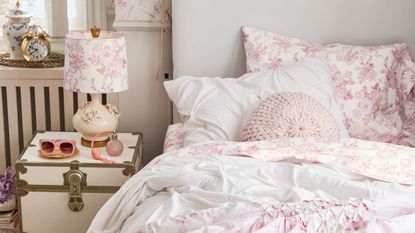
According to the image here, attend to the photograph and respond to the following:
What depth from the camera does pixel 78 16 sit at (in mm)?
3250

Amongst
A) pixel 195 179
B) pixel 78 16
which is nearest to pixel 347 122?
pixel 195 179

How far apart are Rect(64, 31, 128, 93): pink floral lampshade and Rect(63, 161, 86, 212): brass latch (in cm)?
30

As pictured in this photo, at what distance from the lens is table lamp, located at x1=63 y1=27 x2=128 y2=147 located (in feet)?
8.62

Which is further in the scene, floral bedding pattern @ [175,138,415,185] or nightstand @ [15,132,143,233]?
nightstand @ [15,132,143,233]

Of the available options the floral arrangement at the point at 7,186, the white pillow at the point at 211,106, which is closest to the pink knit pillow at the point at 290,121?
the white pillow at the point at 211,106

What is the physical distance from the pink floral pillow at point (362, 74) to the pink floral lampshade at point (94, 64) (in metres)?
0.56

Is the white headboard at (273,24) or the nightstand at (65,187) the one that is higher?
the white headboard at (273,24)

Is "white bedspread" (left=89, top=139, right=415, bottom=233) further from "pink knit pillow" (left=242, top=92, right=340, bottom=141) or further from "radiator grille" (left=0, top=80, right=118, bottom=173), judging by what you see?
"radiator grille" (left=0, top=80, right=118, bottom=173)

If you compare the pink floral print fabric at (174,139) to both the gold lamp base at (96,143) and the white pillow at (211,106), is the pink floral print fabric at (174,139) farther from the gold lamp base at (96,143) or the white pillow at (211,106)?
the gold lamp base at (96,143)

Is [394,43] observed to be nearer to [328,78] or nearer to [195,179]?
[328,78]

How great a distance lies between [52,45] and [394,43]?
1.55 metres

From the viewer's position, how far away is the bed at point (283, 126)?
1.84m

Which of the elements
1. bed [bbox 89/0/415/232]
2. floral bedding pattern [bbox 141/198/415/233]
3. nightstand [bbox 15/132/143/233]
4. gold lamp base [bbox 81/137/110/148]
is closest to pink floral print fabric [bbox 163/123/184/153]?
bed [bbox 89/0/415/232]

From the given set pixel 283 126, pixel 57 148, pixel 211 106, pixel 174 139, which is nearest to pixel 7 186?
pixel 57 148
